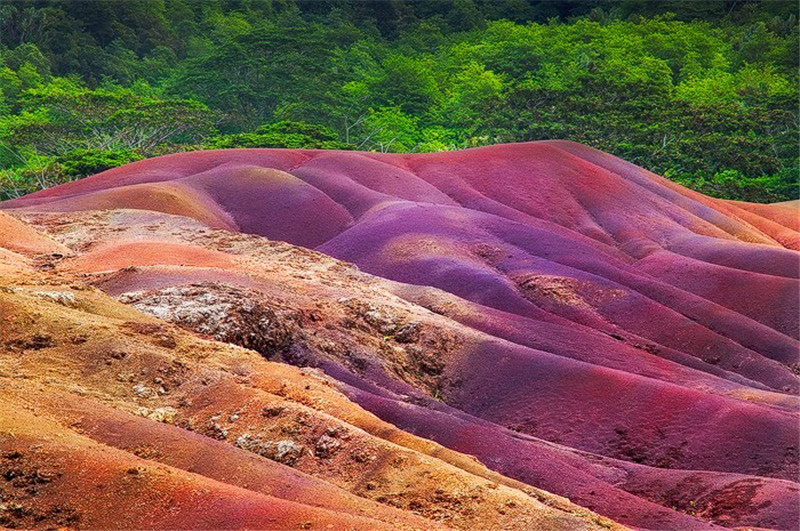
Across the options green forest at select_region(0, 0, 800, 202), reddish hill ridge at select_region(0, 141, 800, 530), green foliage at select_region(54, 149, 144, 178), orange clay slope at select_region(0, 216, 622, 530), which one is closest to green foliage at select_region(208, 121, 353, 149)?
green forest at select_region(0, 0, 800, 202)

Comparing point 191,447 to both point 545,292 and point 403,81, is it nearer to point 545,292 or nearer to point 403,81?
point 545,292

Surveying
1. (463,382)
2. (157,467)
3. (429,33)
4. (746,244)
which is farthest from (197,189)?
(429,33)

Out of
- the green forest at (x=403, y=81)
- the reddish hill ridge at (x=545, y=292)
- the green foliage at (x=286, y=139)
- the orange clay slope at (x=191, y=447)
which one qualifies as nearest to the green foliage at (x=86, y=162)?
the green forest at (x=403, y=81)

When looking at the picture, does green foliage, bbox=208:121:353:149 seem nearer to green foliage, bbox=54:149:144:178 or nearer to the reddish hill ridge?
green foliage, bbox=54:149:144:178

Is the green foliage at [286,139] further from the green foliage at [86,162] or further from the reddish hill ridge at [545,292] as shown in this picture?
the reddish hill ridge at [545,292]

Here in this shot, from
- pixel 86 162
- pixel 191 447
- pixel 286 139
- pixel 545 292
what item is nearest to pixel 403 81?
pixel 286 139
